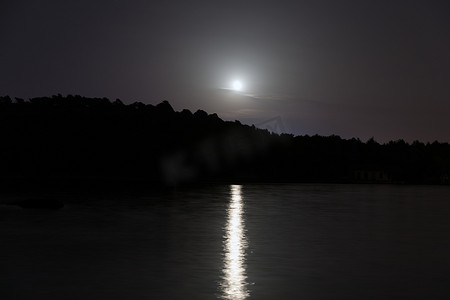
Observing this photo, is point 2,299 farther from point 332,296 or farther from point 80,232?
point 80,232

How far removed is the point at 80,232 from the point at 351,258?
872 inches

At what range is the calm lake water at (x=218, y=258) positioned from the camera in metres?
24.4

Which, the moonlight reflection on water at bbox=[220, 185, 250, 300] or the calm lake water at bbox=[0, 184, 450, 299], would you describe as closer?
the moonlight reflection on water at bbox=[220, 185, 250, 300]

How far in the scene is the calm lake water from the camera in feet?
79.9

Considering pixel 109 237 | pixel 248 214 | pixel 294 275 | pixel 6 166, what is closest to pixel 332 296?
pixel 294 275

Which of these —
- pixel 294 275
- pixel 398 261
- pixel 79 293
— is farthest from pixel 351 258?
pixel 79 293

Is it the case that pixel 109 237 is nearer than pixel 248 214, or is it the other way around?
pixel 109 237

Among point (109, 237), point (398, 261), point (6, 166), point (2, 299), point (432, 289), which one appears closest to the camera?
point (2, 299)

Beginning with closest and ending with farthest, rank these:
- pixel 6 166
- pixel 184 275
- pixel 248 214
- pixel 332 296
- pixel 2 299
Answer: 1. pixel 2 299
2. pixel 332 296
3. pixel 184 275
4. pixel 248 214
5. pixel 6 166

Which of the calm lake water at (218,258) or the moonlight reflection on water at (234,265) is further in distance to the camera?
the calm lake water at (218,258)

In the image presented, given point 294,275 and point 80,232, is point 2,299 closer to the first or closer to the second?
point 294,275

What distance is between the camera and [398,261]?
109 feet

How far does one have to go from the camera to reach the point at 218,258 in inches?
1294

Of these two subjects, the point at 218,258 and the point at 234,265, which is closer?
the point at 234,265
